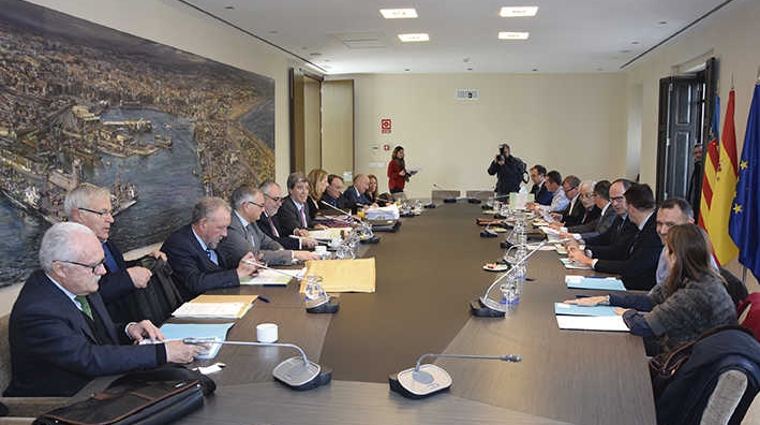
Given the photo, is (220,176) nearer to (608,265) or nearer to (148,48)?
(148,48)

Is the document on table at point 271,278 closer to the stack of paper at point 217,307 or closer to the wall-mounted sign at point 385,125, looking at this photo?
the stack of paper at point 217,307

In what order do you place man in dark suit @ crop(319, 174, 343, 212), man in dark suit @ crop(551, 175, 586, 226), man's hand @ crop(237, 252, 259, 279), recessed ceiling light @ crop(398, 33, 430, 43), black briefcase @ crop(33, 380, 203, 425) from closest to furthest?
black briefcase @ crop(33, 380, 203, 425)
man's hand @ crop(237, 252, 259, 279)
man in dark suit @ crop(551, 175, 586, 226)
man in dark suit @ crop(319, 174, 343, 212)
recessed ceiling light @ crop(398, 33, 430, 43)

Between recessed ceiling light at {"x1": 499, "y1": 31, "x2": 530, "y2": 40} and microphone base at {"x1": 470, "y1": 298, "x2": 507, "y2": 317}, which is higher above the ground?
recessed ceiling light at {"x1": 499, "y1": 31, "x2": 530, "y2": 40}

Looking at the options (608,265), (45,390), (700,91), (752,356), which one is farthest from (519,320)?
(700,91)

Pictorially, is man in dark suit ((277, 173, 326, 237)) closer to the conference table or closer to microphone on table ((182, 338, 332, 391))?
the conference table

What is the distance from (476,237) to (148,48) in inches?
142

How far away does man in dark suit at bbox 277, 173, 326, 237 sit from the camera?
5766 mm

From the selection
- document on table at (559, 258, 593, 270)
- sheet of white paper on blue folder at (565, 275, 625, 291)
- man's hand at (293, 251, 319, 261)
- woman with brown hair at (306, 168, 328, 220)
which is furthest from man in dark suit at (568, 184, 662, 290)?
woman with brown hair at (306, 168, 328, 220)

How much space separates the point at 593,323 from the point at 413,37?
6677 mm

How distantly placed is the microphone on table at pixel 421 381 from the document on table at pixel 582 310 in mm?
854

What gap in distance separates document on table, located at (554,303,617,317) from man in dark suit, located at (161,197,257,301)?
1.63m

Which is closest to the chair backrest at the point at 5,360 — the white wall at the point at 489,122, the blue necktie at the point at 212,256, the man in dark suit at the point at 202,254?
the man in dark suit at the point at 202,254

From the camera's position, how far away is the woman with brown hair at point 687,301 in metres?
2.55

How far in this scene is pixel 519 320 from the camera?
2709 mm
